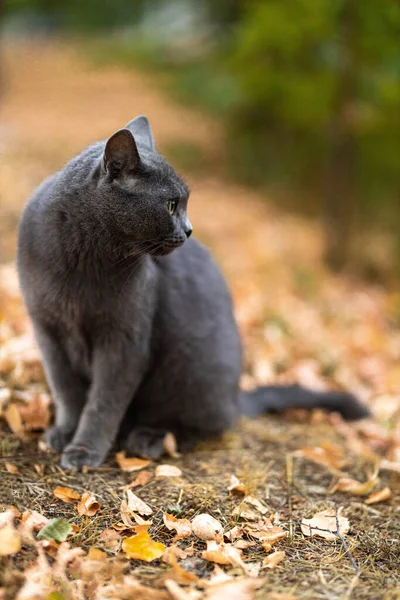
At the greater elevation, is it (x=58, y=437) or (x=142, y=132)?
(x=142, y=132)

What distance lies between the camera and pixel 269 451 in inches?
112

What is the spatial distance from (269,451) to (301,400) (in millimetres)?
521

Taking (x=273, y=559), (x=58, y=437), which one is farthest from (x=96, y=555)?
(x=58, y=437)

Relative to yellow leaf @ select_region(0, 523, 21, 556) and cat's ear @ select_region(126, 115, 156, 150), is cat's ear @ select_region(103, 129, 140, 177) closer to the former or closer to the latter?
cat's ear @ select_region(126, 115, 156, 150)

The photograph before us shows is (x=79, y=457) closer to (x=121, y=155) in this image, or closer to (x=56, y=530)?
(x=56, y=530)

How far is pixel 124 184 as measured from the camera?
7.00 feet

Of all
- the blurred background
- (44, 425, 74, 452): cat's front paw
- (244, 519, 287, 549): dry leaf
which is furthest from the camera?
the blurred background

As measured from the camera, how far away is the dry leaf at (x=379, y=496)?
2.47 metres

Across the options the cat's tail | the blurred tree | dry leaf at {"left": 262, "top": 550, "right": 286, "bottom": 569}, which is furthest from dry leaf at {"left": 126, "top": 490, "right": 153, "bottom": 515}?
the blurred tree

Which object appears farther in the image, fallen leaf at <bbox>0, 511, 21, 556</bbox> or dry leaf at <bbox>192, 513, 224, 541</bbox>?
dry leaf at <bbox>192, 513, 224, 541</bbox>

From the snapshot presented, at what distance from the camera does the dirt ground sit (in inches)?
71.5

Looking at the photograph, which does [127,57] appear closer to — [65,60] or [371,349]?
[65,60]

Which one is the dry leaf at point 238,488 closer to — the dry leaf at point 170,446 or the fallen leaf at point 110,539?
the dry leaf at point 170,446

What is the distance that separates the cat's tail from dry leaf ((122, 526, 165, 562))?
4.75ft
